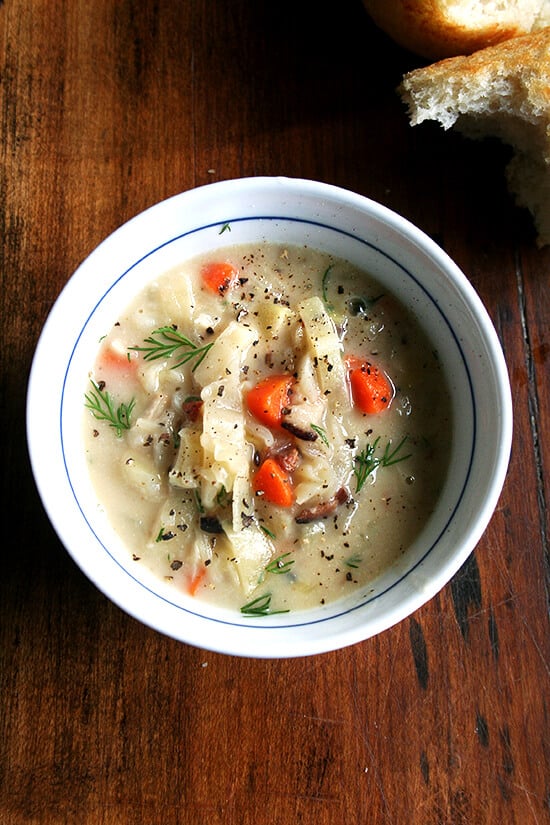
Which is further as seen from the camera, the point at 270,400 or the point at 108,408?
the point at 108,408

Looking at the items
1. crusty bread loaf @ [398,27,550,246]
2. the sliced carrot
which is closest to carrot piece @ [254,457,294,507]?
the sliced carrot

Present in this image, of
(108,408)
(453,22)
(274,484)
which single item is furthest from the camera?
(453,22)

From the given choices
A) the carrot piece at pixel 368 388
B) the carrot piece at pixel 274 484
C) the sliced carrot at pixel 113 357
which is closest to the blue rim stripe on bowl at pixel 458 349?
the sliced carrot at pixel 113 357

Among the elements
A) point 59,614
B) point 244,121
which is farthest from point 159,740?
point 244,121

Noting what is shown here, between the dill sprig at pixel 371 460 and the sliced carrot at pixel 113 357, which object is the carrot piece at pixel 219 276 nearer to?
the sliced carrot at pixel 113 357

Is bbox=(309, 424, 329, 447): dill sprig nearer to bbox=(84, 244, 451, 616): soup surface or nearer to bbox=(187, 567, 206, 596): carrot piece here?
bbox=(84, 244, 451, 616): soup surface

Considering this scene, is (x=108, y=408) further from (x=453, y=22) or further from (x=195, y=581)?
(x=453, y=22)

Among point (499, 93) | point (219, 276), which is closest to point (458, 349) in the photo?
point (219, 276)

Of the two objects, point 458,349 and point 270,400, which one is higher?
point 458,349
